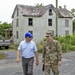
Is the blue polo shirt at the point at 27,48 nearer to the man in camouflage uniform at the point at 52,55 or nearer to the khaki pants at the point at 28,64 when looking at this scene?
the khaki pants at the point at 28,64

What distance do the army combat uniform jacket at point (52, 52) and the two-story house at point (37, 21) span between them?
46.7 metres

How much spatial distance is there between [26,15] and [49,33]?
1854 inches

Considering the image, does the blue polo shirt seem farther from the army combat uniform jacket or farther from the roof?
the roof

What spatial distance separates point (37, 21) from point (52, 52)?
158 feet

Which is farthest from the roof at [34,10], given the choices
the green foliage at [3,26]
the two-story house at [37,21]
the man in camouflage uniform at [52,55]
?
the man in camouflage uniform at [52,55]

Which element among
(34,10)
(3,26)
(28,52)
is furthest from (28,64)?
(3,26)

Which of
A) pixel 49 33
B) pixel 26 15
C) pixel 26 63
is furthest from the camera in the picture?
pixel 26 15

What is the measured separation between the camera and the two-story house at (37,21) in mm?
56281

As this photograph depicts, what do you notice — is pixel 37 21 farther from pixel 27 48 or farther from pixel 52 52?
pixel 52 52

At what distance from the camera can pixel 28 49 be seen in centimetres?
945

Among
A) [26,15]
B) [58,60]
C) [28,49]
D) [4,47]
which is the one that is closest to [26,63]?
[28,49]

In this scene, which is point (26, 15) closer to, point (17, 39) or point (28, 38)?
point (17, 39)

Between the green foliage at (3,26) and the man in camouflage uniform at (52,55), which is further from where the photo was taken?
the green foliage at (3,26)

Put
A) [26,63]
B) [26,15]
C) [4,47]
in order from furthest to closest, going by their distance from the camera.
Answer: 1. [26,15]
2. [4,47]
3. [26,63]
